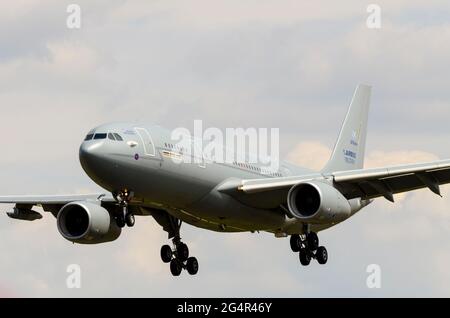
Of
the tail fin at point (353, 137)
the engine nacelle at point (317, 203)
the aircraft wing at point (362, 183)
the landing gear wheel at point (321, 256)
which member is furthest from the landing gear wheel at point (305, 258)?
the tail fin at point (353, 137)

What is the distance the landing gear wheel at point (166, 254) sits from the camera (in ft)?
216

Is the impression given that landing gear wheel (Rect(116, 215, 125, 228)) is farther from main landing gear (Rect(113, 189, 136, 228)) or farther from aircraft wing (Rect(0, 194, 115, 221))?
aircraft wing (Rect(0, 194, 115, 221))

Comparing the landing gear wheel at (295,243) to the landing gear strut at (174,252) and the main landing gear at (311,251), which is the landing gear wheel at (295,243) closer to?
the main landing gear at (311,251)

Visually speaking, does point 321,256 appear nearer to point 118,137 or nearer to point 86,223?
point 86,223

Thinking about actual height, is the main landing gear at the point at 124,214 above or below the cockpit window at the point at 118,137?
below

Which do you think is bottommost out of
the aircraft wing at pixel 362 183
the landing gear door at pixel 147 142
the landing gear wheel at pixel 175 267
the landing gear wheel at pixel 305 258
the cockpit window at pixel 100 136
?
the landing gear wheel at pixel 175 267

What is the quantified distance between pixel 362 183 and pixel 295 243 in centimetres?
543

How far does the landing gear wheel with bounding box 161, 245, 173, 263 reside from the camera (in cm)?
6581

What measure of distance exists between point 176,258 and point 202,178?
7.94 meters

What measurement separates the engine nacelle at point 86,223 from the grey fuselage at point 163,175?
371cm

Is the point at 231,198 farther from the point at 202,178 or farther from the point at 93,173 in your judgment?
the point at 93,173

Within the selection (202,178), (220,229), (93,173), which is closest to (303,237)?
(220,229)

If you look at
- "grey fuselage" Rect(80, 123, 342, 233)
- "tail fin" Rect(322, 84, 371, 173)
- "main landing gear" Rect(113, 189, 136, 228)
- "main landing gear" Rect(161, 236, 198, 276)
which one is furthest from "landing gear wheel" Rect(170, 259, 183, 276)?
"tail fin" Rect(322, 84, 371, 173)

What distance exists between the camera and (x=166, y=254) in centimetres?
6575
